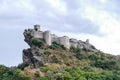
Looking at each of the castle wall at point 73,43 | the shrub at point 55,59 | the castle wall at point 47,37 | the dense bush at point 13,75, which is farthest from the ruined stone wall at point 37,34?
the dense bush at point 13,75

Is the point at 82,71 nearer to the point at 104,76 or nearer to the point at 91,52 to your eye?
the point at 104,76

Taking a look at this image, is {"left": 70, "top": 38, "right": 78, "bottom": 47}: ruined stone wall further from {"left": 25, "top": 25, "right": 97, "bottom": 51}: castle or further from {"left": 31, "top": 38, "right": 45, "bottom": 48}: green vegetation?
{"left": 31, "top": 38, "right": 45, "bottom": 48}: green vegetation

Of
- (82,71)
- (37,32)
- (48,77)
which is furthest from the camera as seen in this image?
(37,32)

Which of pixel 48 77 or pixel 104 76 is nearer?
pixel 48 77

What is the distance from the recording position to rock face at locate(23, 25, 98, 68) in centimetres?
12024

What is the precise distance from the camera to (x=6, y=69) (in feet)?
404

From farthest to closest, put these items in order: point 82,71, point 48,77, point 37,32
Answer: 1. point 37,32
2. point 82,71
3. point 48,77

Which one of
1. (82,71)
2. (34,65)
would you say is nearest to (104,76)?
(82,71)

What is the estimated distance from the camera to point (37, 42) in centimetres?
12419

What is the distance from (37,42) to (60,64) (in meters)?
6.40

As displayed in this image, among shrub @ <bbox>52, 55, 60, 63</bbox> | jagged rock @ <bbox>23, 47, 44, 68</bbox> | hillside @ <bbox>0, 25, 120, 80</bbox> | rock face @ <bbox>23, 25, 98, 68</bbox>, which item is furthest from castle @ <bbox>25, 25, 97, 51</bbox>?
shrub @ <bbox>52, 55, 60, 63</bbox>

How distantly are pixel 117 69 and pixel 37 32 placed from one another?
48.1 feet

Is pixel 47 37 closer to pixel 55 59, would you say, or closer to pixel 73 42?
pixel 55 59

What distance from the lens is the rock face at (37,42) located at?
12024cm
